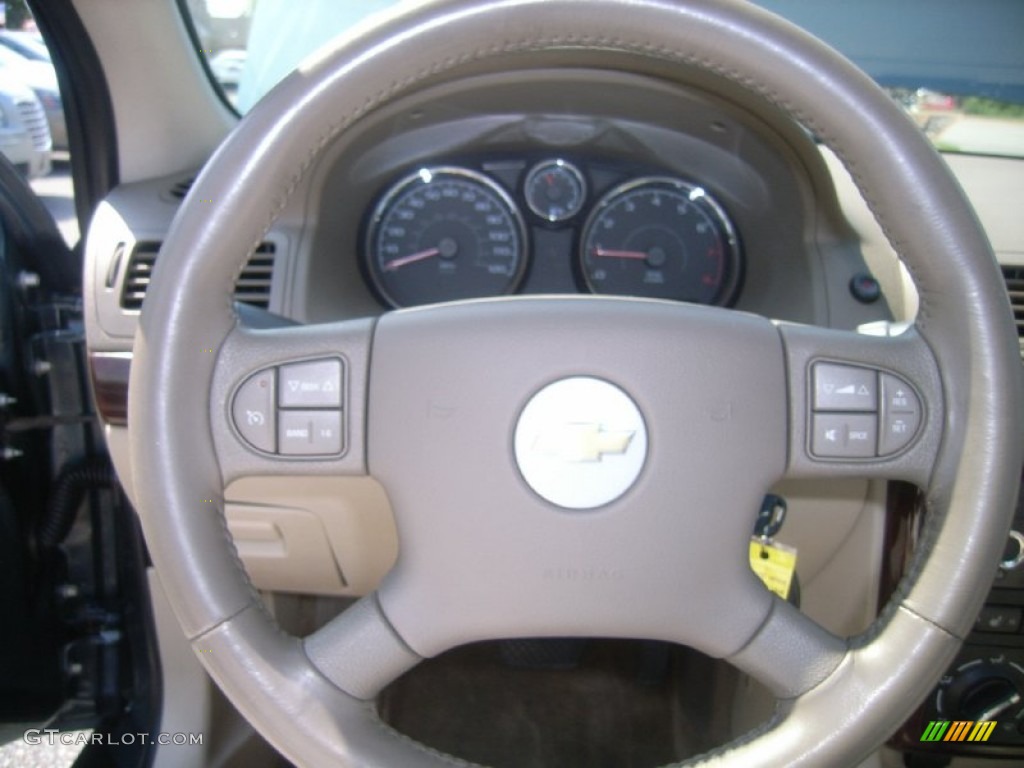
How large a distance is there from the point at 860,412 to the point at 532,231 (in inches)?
31.5

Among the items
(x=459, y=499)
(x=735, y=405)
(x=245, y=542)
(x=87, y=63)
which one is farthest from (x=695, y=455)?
(x=87, y=63)

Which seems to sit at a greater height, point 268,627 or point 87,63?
point 87,63

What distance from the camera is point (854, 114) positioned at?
82cm

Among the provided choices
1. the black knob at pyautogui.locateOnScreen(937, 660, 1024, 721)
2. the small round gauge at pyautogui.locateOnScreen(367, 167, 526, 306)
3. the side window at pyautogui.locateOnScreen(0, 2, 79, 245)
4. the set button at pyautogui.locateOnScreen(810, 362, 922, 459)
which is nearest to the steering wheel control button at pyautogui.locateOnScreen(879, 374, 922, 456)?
the set button at pyautogui.locateOnScreen(810, 362, 922, 459)

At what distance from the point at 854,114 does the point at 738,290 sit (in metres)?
0.77

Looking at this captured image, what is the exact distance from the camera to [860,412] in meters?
0.90

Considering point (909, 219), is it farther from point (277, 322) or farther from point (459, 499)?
point (277, 322)

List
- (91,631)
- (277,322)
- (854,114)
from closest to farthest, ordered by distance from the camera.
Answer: (854,114) < (277,322) < (91,631)

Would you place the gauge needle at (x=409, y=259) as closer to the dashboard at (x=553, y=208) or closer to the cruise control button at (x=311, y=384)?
the dashboard at (x=553, y=208)

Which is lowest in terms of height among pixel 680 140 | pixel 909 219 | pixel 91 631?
pixel 91 631

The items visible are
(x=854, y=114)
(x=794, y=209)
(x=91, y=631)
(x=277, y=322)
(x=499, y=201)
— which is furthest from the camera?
(x=91, y=631)

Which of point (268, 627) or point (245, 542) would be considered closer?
point (268, 627)

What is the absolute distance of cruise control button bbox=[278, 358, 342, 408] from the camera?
2.95 feet

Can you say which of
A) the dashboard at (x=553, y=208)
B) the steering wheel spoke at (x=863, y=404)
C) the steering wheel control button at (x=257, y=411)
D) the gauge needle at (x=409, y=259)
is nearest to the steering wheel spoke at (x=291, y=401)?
the steering wheel control button at (x=257, y=411)
